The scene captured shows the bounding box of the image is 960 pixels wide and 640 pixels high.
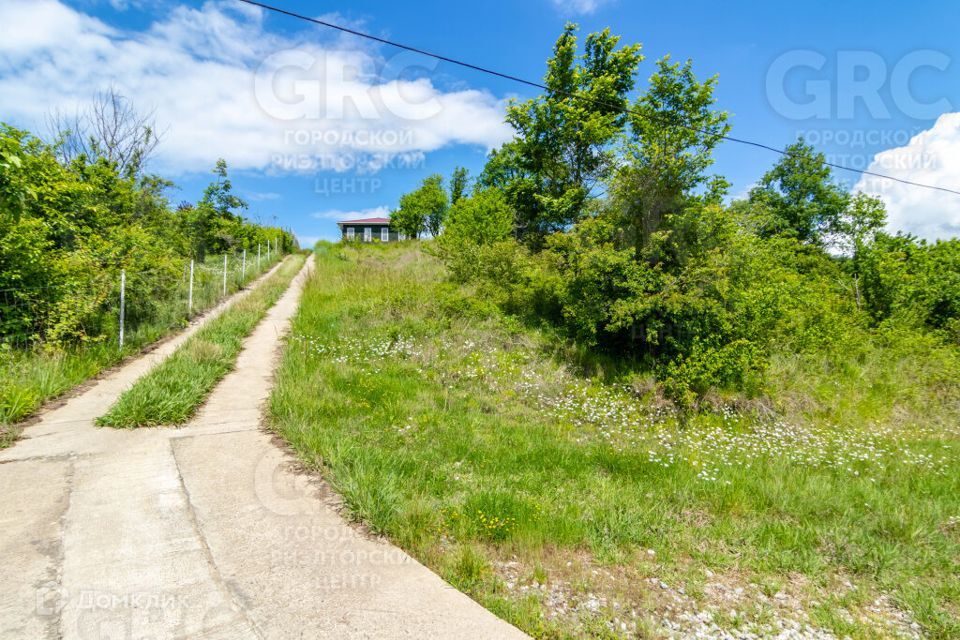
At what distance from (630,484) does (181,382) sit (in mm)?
6003

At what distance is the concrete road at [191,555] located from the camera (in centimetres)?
204

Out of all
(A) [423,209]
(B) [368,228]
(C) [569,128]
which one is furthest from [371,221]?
(C) [569,128]

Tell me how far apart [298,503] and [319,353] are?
4569 millimetres

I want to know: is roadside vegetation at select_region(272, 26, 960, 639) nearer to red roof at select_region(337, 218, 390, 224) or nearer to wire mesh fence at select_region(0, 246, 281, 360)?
wire mesh fence at select_region(0, 246, 281, 360)

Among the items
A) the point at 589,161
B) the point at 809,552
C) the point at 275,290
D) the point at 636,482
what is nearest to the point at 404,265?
the point at 275,290

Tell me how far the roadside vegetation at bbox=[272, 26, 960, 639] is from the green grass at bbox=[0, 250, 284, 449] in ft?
9.18

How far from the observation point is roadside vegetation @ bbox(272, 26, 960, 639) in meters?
2.74

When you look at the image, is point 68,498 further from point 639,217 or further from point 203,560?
point 639,217

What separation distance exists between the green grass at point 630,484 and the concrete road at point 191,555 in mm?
335

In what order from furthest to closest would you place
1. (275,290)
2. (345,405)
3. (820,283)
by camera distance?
(275,290) < (820,283) < (345,405)

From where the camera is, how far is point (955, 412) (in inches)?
312

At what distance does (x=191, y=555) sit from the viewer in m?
2.50

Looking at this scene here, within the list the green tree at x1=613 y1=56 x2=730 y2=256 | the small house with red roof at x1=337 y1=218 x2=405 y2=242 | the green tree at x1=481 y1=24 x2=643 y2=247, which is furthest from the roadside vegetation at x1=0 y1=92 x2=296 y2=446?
the small house with red roof at x1=337 y1=218 x2=405 y2=242

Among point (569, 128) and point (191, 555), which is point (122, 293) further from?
point (569, 128)
